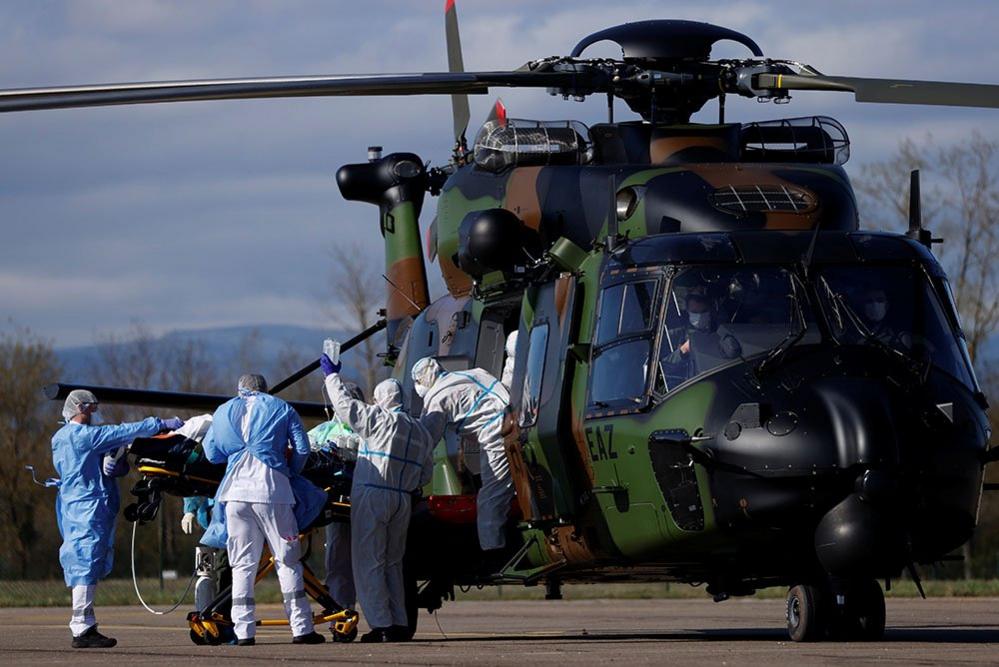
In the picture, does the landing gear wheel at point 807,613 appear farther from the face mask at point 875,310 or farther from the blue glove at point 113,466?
the blue glove at point 113,466

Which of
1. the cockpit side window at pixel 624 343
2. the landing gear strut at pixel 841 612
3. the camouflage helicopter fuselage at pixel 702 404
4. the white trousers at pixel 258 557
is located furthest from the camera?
the white trousers at pixel 258 557

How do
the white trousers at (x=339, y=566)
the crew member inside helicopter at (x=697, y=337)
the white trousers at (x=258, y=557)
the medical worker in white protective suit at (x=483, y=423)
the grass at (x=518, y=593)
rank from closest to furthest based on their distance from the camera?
the crew member inside helicopter at (x=697, y=337) < the white trousers at (x=258, y=557) < the medical worker in white protective suit at (x=483, y=423) < the white trousers at (x=339, y=566) < the grass at (x=518, y=593)

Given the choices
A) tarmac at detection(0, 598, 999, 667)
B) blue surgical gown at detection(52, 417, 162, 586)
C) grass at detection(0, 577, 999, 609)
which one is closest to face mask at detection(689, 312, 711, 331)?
tarmac at detection(0, 598, 999, 667)

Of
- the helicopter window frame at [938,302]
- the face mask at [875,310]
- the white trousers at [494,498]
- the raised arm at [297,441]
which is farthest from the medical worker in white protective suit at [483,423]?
→ the face mask at [875,310]

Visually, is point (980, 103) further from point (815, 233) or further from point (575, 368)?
point (575, 368)

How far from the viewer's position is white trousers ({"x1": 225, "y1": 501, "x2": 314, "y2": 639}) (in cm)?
1355

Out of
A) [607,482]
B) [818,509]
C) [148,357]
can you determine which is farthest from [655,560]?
[148,357]

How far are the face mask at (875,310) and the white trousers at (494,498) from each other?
3.25 meters

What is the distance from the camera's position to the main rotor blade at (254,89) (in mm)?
12258

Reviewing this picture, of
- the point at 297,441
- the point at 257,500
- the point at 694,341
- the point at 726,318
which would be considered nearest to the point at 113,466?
the point at 257,500

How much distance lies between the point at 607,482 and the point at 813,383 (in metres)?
1.70

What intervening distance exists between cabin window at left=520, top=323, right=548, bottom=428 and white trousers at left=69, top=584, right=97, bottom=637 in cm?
367

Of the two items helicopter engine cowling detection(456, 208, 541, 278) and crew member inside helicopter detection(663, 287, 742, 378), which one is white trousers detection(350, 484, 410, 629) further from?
crew member inside helicopter detection(663, 287, 742, 378)

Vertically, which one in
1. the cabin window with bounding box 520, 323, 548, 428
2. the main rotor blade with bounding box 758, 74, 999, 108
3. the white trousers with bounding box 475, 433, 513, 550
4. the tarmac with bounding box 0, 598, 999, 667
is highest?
the main rotor blade with bounding box 758, 74, 999, 108
